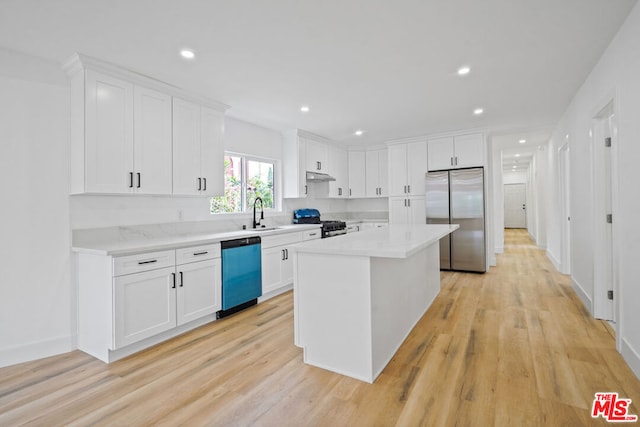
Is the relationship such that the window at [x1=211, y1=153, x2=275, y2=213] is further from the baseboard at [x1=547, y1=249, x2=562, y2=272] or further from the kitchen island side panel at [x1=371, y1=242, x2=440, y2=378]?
the baseboard at [x1=547, y1=249, x2=562, y2=272]

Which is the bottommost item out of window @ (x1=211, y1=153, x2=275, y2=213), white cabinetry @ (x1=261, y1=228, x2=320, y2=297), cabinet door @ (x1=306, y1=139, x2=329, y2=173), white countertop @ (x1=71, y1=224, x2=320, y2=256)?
white cabinetry @ (x1=261, y1=228, x2=320, y2=297)

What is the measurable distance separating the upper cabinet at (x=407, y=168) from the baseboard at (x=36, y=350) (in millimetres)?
5152

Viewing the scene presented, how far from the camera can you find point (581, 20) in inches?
86.6

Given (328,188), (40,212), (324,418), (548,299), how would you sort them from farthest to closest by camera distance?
(328,188), (548,299), (40,212), (324,418)

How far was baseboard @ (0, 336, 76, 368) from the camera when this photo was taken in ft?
7.84

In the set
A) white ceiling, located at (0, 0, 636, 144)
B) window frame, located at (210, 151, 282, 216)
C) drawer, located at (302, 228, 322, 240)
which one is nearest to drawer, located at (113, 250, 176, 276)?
window frame, located at (210, 151, 282, 216)

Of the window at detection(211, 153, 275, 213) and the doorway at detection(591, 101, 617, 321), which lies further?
the window at detection(211, 153, 275, 213)

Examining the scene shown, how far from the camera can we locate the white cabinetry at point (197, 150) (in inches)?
128

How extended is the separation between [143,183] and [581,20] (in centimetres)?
383

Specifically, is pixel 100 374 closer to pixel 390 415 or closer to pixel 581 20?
pixel 390 415

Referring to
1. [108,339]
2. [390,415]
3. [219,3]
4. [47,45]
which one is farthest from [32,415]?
[219,3]

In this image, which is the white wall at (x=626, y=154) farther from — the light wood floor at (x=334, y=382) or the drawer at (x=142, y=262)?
the drawer at (x=142, y=262)

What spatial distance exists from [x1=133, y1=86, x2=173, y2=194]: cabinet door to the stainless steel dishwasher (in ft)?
2.96

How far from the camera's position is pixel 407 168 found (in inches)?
229
